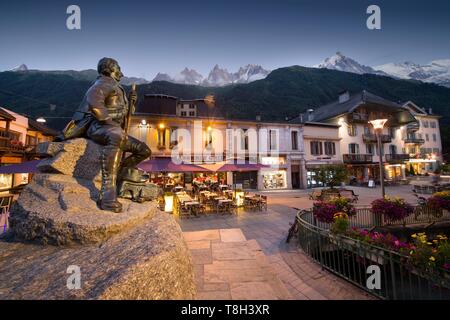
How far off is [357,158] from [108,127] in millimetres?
33515

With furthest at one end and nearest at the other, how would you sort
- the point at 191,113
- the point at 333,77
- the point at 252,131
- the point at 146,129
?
1. the point at 333,77
2. the point at 191,113
3. the point at 252,131
4. the point at 146,129

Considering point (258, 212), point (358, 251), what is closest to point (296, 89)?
point (258, 212)

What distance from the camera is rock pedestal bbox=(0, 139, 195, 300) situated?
64.6 inches

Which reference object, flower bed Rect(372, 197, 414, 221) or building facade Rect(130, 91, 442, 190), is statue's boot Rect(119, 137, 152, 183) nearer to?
flower bed Rect(372, 197, 414, 221)

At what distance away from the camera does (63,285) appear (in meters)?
1.63

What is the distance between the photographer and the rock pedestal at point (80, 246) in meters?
1.64

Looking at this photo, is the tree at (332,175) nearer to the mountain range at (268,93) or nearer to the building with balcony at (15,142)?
the building with balcony at (15,142)

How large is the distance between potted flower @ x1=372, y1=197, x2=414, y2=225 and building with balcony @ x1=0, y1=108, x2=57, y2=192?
71.7ft

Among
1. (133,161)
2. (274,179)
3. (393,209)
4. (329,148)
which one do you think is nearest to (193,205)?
(133,161)

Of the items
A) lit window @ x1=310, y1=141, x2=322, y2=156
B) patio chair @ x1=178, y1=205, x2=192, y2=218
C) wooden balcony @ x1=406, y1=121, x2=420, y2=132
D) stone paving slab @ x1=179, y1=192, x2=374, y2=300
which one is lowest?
stone paving slab @ x1=179, y1=192, x2=374, y2=300

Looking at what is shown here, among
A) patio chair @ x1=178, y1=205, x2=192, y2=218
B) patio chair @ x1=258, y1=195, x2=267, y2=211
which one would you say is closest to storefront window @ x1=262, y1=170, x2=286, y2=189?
patio chair @ x1=258, y1=195, x2=267, y2=211

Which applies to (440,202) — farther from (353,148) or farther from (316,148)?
(353,148)
